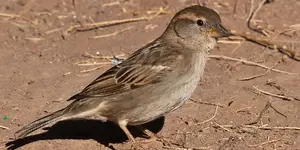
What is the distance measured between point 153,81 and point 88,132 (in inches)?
43.0

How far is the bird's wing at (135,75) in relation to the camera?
713 centimetres

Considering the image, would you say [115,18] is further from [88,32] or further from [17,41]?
[17,41]

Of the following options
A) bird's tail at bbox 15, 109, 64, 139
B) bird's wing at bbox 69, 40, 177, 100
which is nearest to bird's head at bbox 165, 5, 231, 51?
bird's wing at bbox 69, 40, 177, 100

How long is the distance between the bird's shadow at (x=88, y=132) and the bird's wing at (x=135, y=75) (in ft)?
1.89

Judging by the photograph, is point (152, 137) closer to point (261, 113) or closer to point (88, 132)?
A: point (88, 132)

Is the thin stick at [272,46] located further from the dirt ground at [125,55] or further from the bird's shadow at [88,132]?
the bird's shadow at [88,132]

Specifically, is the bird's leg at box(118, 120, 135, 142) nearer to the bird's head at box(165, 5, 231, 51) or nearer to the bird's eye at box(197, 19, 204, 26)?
the bird's head at box(165, 5, 231, 51)

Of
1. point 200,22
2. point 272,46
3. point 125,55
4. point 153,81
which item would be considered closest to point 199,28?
point 200,22

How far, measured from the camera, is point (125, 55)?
939cm

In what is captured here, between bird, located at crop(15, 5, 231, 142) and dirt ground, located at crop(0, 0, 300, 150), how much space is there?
40 centimetres

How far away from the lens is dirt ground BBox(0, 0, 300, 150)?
24.6 feet

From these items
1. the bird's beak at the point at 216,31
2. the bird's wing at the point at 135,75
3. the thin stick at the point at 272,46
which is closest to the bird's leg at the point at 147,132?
the bird's wing at the point at 135,75

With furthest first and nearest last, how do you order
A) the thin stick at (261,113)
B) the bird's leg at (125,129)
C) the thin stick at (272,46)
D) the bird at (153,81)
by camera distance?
1. the thin stick at (272,46)
2. the thin stick at (261,113)
3. the bird's leg at (125,129)
4. the bird at (153,81)

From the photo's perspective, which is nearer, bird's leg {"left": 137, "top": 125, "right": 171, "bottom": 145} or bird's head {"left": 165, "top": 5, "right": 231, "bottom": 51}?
bird's head {"left": 165, "top": 5, "right": 231, "bottom": 51}
